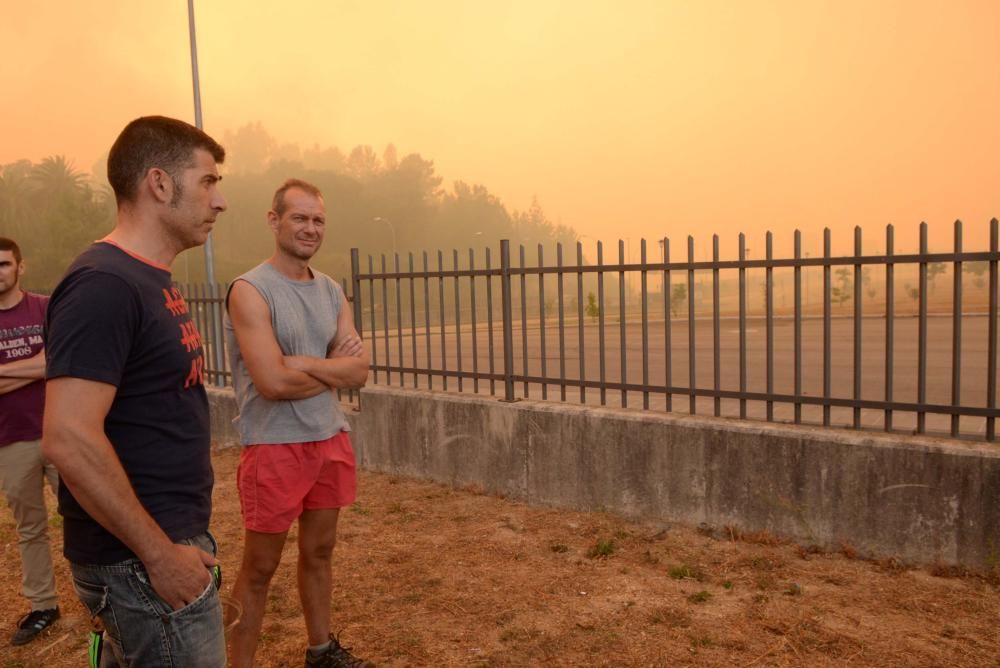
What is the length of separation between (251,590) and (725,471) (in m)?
3.15

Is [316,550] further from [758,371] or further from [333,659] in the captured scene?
[758,371]

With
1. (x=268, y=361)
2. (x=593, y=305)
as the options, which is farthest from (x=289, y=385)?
(x=593, y=305)

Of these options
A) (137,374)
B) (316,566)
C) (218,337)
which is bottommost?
(316,566)

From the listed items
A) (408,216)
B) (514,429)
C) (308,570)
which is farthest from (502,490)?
(408,216)

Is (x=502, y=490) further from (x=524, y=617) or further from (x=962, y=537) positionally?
(x=962, y=537)

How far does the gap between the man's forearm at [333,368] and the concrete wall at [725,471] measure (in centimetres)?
264

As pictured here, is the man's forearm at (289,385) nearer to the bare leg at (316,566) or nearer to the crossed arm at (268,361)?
the crossed arm at (268,361)

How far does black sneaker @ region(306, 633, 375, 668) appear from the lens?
3.20m

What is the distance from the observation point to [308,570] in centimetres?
314

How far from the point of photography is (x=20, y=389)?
3881 millimetres

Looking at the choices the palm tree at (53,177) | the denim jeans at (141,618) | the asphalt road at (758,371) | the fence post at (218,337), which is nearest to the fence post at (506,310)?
the asphalt road at (758,371)

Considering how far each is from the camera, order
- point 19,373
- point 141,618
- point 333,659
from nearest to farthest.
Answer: point 141,618, point 333,659, point 19,373

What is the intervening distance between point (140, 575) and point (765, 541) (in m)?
3.95

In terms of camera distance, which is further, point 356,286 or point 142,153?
point 356,286
